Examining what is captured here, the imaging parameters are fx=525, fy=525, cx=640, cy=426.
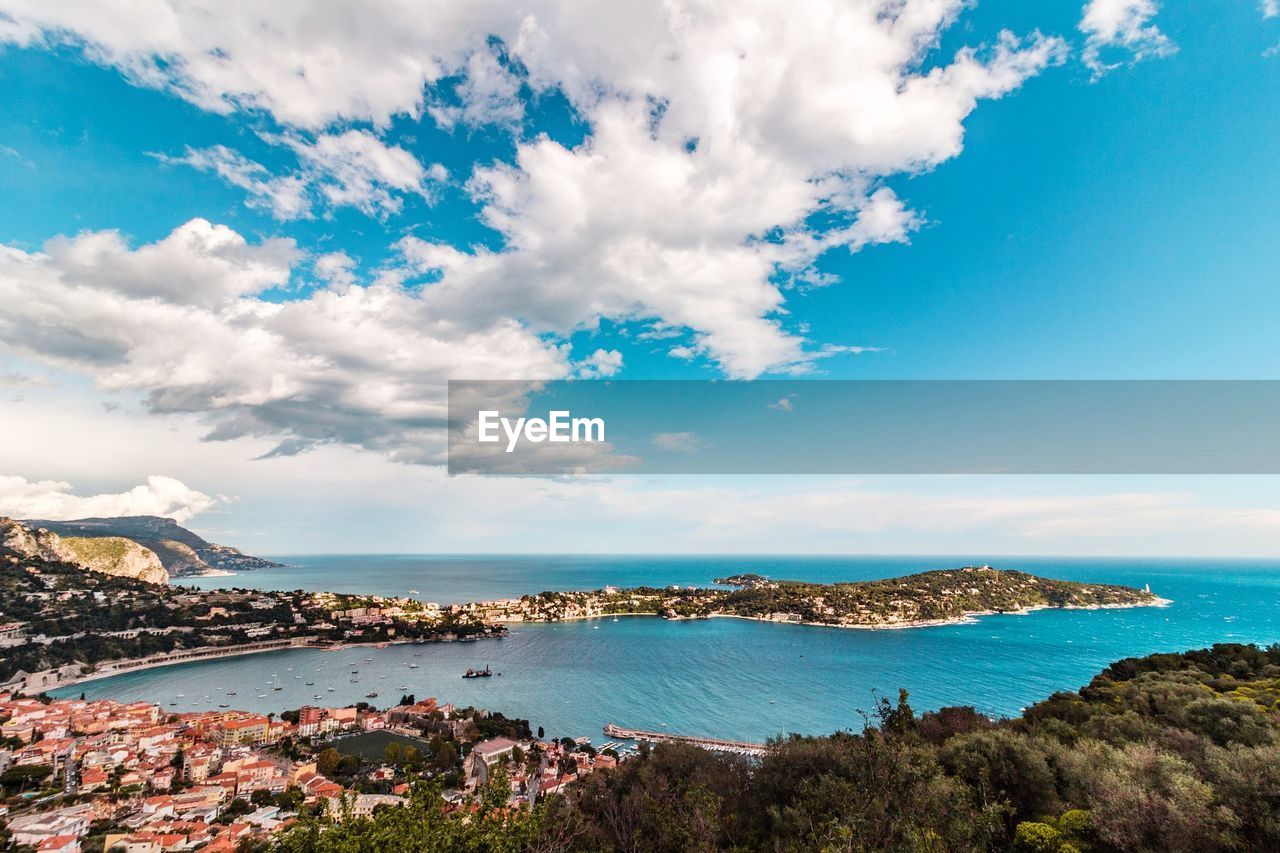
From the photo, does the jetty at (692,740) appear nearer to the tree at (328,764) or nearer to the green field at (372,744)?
the green field at (372,744)

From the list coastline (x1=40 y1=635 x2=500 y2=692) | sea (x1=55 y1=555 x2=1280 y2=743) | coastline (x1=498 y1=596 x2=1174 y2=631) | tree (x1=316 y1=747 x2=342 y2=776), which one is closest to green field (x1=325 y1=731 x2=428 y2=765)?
tree (x1=316 y1=747 x2=342 y2=776)

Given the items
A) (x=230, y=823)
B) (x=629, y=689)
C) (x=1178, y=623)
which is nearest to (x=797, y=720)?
(x=629, y=689)

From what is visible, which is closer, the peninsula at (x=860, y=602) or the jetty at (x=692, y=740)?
the jetty at (x=692, y=740)

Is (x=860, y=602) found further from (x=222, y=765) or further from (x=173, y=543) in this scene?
(x=173, y=543)

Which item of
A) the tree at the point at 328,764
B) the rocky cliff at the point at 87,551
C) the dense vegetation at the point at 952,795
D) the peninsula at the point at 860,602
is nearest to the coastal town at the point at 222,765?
the tree at the point at 328,764

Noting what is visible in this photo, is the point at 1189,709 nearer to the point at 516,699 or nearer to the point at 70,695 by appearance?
the point at 516,699

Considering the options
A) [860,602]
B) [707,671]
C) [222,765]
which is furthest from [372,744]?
[860,602]
